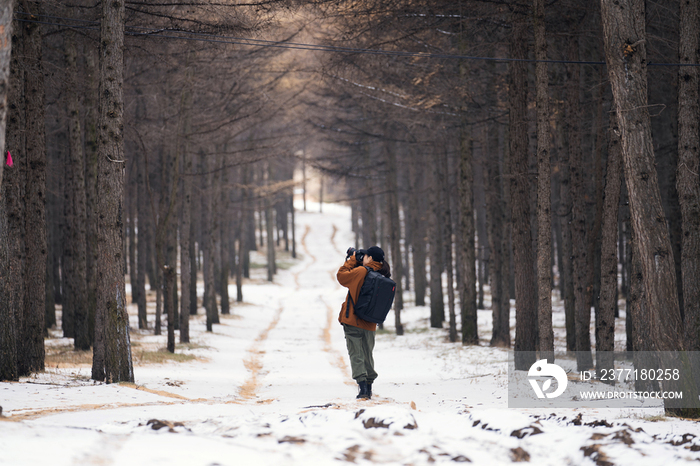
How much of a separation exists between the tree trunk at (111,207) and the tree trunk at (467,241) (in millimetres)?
9494

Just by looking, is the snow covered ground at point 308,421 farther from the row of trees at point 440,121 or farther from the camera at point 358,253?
the camera at point 358,253

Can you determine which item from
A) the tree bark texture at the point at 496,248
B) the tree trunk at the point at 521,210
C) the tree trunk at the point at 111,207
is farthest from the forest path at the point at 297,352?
the tree bark texture at the point at 496,248

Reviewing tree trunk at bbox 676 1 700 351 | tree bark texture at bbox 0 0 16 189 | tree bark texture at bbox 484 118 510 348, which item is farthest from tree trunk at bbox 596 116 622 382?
tree bark texture at bbox 0 0 16 189

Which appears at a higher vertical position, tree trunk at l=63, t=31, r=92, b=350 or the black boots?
tree trunk at l=63, t=31, r=92, b=350

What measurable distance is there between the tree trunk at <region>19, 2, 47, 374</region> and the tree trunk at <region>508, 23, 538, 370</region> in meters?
8.88

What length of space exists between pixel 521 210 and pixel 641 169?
176 inches

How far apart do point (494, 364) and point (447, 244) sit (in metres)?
7.25

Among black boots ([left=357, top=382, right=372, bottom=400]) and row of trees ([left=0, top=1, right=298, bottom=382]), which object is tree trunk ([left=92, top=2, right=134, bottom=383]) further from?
black boots ([left=357, top=382, right=372, bottom=400])

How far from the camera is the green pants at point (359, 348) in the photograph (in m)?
7.58

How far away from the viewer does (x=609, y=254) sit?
10.1 m

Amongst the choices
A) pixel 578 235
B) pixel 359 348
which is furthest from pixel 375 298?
pixel 578 235

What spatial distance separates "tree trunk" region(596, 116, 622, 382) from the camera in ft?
32.2

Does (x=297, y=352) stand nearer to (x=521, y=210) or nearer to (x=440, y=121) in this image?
(x=521, y=210)

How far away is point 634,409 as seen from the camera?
6.99m
